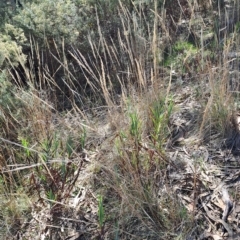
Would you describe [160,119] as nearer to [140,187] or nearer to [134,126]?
[134,126]

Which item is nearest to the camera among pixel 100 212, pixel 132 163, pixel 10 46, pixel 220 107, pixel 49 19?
pixel 100 212

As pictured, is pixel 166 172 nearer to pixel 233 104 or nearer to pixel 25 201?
pixel 233 104

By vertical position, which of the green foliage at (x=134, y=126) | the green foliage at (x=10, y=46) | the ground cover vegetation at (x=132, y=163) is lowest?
the ground cover vegetation at (x=132, y=163)

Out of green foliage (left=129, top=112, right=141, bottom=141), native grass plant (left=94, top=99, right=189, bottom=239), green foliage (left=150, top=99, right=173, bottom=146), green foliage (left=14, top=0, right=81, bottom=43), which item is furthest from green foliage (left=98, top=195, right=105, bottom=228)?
green foliage (left=14, top=0, right=81, bottom=43)

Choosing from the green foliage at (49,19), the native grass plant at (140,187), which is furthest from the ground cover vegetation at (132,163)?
the green foliage at (49,19)

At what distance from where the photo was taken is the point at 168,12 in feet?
11.5

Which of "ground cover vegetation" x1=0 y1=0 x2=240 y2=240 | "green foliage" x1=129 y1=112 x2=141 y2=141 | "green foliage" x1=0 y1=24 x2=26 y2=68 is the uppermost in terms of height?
"green foliage" x1=0 y1=24 x2=26 y2=68

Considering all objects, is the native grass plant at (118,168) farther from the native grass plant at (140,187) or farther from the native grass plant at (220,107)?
the native grass plant at (220,107)

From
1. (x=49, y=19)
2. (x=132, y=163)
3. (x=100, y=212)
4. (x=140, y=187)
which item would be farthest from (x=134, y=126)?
(x=49, y=19)

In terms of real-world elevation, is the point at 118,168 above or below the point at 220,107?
below

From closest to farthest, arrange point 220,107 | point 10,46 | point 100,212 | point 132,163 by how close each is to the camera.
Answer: point 100,212, point 132,163, point 220,107, point 10,46

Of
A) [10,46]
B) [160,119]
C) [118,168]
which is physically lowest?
[118,168]

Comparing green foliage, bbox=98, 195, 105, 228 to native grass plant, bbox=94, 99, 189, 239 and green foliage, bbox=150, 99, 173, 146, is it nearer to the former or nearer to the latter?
native grass plant, bbox=94, 99, 189, 239

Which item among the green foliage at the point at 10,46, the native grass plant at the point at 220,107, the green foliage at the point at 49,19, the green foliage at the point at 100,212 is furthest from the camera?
the green foliage at the point at 49,19
